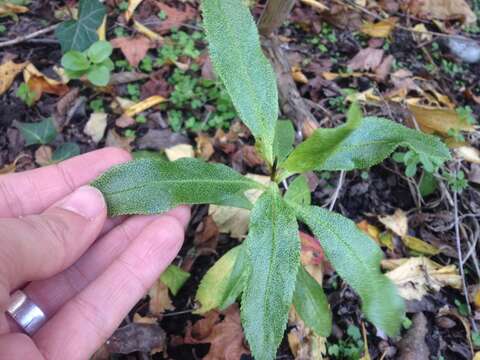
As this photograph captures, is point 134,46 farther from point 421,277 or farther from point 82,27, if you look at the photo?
point 421,277

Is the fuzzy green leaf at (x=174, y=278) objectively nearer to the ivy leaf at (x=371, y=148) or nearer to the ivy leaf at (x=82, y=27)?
the ivy leaf at (x=371, y=148)

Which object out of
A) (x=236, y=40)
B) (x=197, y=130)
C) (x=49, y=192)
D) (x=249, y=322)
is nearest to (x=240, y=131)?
(x=197, y=130)

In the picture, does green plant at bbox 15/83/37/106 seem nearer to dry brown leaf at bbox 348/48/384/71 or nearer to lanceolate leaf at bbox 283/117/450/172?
lanceolate leaf at bbox 283/117/450/172

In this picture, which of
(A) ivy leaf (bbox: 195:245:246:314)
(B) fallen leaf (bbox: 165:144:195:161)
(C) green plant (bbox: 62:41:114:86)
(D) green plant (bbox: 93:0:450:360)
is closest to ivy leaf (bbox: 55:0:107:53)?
(C) green plant (bbox: 62:41:114:86)

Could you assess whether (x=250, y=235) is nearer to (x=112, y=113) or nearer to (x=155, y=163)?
(x=155, y=163)

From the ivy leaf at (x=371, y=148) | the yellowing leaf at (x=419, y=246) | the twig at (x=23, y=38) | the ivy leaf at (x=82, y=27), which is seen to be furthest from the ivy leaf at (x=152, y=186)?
the twig at (x=23, y=38)

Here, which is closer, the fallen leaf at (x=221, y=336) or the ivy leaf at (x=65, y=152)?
the fallen leaf at (x=221, y=336)
